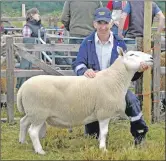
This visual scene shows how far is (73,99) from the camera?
5.64m

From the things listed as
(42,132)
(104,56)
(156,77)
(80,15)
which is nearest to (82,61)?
(104,56)

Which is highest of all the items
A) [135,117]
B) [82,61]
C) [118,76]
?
[82,61]

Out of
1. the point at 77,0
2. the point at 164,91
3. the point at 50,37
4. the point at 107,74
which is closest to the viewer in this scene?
the point at 107,74

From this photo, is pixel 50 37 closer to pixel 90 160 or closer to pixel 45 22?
pixel 90 160

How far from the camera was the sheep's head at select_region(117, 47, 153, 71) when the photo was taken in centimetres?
569

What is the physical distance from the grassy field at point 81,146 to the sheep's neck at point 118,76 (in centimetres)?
68

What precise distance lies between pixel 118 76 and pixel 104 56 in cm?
42

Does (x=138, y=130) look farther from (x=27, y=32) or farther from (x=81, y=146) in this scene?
(x=27, y=32)

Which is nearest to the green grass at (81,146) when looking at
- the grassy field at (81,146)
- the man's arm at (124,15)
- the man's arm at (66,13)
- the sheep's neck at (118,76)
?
the grassy field at (81,146)

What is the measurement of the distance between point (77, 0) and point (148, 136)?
3.04 metres

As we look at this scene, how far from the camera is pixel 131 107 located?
5949mm

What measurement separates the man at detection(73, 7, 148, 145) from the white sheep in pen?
272 millimetres

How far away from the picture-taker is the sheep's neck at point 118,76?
5.75 meters

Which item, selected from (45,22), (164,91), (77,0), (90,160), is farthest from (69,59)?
(45,22)
